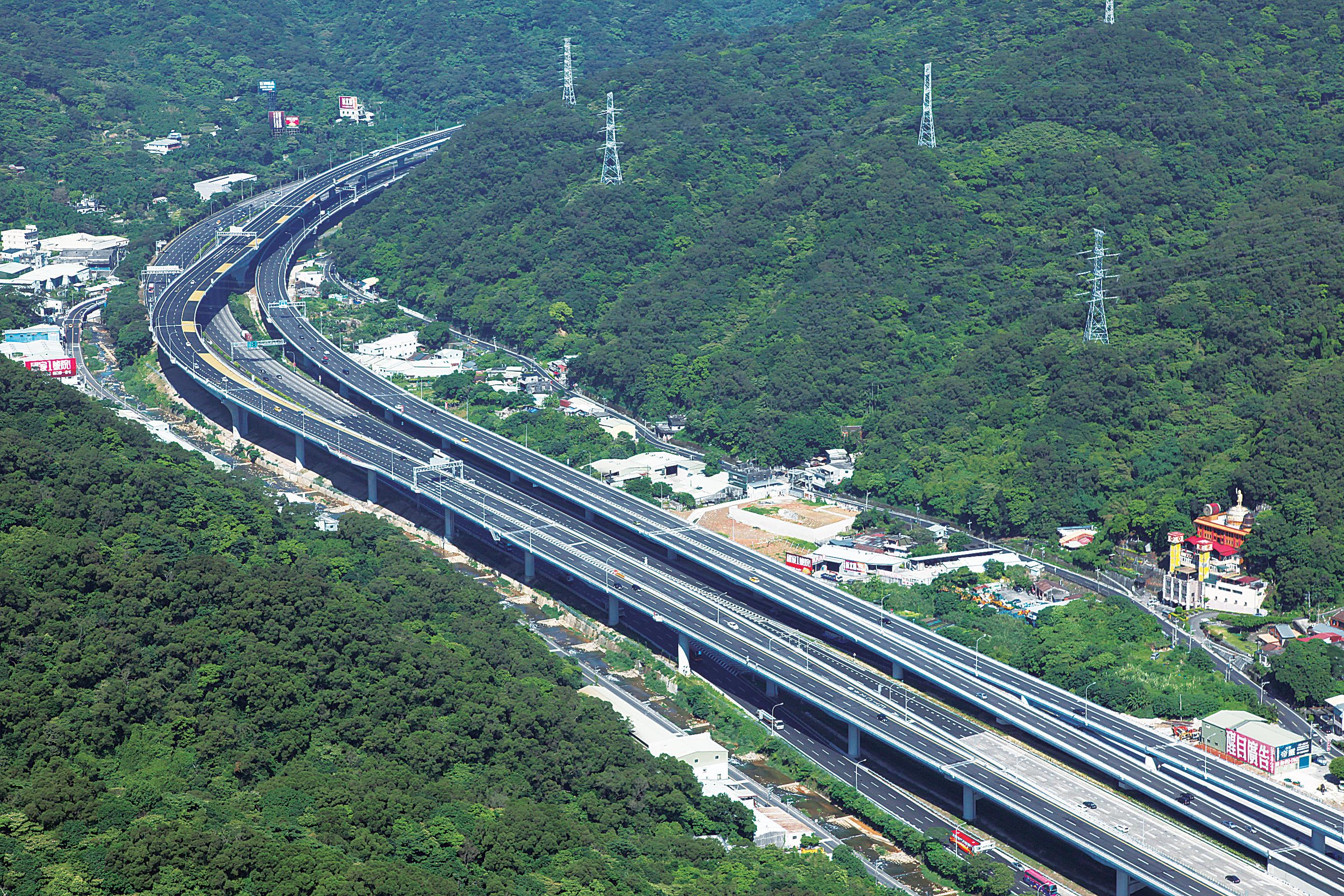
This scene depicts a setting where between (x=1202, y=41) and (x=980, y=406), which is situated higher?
(x=1202, y=41)

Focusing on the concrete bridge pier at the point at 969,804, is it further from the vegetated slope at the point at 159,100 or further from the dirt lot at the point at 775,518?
the vegetated slope at the point at 159,100

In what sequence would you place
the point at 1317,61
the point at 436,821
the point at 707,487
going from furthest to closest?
the point at 1317,61
the point at 707,487
the point at 436,821

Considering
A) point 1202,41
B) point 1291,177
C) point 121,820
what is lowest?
point 121,820

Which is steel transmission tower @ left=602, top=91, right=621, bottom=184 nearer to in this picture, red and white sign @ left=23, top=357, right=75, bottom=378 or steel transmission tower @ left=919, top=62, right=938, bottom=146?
steel transmission tower @ left=919, top=62, right=938, bottom=146

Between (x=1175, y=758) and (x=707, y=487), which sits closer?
(x=1175, y=758)

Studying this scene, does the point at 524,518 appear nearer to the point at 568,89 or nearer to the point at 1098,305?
the point at 1098,305

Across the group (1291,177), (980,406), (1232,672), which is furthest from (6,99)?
(1232,672)

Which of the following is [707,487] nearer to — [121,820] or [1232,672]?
[1232,672]
